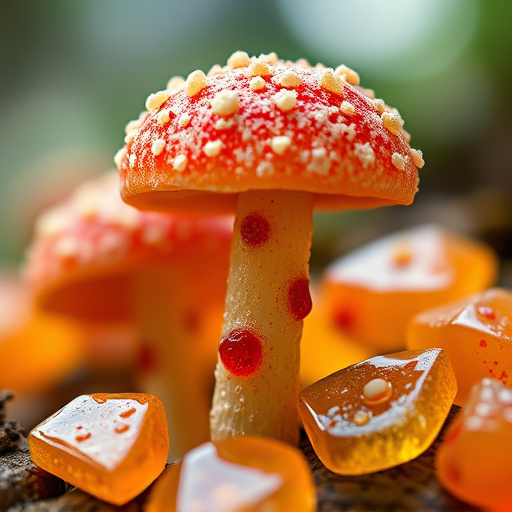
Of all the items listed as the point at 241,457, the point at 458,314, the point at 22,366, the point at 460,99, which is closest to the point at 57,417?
the point at 241,457

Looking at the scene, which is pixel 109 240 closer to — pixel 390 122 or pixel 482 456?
pixel 390 122

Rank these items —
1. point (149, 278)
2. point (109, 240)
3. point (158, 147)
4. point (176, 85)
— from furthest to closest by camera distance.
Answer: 1. point (149, 278)
2. point (109, 240)
3. point (176, 85)
4. point (158, 147)

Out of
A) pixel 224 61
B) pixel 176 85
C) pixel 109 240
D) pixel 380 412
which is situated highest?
pixel 224 61

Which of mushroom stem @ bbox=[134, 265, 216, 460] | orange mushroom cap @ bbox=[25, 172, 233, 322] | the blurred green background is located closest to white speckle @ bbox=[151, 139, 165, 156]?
orange mushroom cap @ bbox=[25, 172, 233, 322]

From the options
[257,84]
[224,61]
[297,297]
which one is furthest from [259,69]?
[224,61]

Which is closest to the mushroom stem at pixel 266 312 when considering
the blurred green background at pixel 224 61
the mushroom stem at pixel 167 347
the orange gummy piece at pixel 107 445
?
the orange gummy piece at pixel 107 445
